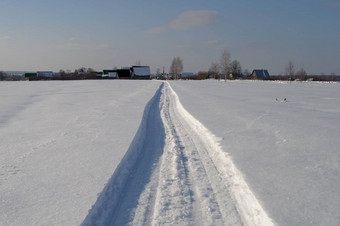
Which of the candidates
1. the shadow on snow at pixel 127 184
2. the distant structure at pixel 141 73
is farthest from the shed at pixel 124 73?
the shadow on snow at pixel 127 184

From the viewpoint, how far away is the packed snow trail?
9.74 ft

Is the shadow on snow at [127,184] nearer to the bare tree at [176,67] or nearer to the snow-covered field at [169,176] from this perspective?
the snow-covered field at [169,176]

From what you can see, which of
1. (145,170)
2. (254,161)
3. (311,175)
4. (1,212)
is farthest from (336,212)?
(1,212)

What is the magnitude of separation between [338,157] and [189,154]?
2708mm

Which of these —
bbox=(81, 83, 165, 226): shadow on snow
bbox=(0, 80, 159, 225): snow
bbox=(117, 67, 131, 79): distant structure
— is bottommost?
bbox=(81, 83, 165, 226): shadow on snow

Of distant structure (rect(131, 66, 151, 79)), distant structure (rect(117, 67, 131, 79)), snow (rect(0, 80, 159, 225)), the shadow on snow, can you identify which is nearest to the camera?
snow (rect(0, 80, 159, 225))

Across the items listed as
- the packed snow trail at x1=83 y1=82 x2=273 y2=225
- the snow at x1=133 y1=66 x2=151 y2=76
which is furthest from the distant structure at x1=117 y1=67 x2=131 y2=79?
the packed snow trail at x1=83 y1=82 x2=273 y2=225

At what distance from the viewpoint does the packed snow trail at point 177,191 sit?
2.97 meters

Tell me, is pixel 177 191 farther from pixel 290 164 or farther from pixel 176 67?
pixel 176 67

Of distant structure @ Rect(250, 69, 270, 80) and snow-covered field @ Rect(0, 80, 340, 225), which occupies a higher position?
distant structure @ Rect(250, 69, 270, 80)

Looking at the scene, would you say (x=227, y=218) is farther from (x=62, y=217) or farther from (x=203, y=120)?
(x=203, y=120)

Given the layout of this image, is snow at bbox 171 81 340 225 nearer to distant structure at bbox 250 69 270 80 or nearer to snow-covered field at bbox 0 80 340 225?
snow-covered field at bbox 0 80 340 225

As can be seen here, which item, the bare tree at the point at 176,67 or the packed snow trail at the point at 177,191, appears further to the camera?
the bare tree at the point at 176,67

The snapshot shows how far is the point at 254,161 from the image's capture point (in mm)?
4707
